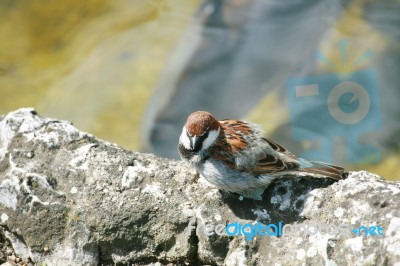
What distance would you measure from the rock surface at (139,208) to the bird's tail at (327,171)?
54 millimetres

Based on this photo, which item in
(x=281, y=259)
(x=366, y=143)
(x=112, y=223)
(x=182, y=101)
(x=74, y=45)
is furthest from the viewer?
(x=74, y=45)

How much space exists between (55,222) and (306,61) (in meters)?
4.99

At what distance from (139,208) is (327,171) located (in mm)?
1129

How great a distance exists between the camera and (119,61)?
831 cm

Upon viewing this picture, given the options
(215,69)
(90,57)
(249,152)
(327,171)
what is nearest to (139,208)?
(249,152)

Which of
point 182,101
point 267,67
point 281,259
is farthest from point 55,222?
point 267,67

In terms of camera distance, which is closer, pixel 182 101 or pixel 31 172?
pixel 31 172

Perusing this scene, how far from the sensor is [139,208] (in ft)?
12.0

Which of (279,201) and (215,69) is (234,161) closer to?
(279,201)

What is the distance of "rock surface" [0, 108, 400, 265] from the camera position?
11.0ft

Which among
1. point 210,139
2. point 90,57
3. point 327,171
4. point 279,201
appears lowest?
point 279,201

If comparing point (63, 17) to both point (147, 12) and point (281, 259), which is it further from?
point (281, 259)

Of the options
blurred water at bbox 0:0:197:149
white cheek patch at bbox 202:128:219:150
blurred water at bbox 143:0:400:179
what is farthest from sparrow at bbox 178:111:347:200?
blurred water at bbox 0:0:197:149

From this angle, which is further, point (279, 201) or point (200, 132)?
point (200, 132)
